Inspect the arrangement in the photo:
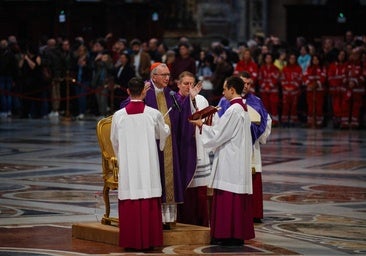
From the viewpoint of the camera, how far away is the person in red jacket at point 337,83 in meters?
26.4

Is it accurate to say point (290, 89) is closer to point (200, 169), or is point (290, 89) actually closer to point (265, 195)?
point (265, 195)

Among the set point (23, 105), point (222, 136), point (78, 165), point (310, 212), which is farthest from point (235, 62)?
point (222, 136)

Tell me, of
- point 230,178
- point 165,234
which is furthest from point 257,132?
point 165,234

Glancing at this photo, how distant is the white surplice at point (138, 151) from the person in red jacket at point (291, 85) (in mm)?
16043

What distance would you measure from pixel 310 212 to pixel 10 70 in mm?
16247

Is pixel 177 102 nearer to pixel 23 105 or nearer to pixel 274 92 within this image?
pixel 274 92

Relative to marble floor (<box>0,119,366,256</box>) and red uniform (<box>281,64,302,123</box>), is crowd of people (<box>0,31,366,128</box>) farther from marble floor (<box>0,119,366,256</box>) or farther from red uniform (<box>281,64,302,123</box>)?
marble floor (<box>0,119,366,256</box>)

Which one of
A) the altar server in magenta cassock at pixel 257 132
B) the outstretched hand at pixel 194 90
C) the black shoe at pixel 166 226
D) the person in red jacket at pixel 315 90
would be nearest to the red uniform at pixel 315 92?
the person in red jacket at pixel 315 90

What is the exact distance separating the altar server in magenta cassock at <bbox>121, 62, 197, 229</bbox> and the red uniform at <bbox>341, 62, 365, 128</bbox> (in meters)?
14.8

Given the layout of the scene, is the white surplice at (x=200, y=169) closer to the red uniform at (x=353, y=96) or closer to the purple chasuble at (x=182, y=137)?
the purple chasuble at (x=182, y=137)

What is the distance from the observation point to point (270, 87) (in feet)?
89.1

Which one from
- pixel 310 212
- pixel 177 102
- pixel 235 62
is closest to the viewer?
pixel 177 102

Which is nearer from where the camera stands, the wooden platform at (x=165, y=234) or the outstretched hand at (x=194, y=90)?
the wooden platform at (x=165, y=234)

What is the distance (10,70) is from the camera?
28625mm
